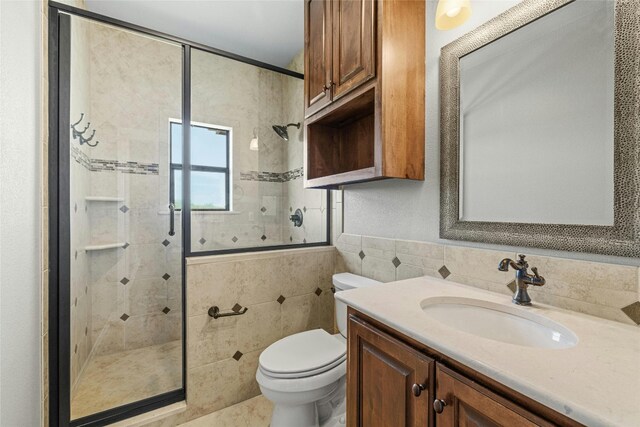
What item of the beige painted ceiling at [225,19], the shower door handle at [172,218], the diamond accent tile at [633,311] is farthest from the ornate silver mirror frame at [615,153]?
the shower door handle at [172,218]

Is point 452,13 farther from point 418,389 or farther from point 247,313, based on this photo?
point 247,313

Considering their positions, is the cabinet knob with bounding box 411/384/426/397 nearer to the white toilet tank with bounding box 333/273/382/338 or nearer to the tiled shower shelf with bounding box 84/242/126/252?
the white toilet tank with bounding box 333/273/382/338

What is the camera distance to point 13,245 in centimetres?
91

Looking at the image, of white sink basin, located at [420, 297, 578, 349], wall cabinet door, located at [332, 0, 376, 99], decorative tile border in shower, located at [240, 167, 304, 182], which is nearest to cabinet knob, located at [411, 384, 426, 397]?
white sink basin, located at [420, 297, 578, 349]

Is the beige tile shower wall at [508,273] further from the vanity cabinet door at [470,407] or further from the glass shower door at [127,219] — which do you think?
the glass shower door at [127,219]

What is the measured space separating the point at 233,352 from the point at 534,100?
1.94 m

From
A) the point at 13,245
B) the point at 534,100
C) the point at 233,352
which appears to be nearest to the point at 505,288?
the point at 534,100

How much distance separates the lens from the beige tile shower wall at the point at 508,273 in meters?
0.75

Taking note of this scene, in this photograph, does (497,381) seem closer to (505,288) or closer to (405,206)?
(505,288)

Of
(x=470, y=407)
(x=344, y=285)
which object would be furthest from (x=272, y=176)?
(x=470, y=407)

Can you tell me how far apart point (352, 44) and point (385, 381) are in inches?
54.9

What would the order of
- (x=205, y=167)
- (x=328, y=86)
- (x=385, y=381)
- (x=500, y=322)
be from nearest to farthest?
1. (x=385, y=381)
2. (x=500, y=322)
3. (x=328, y=86)
4. (x=205, y=167)

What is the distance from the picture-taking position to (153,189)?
203cm

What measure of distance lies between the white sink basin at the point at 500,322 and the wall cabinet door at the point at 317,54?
113cm
